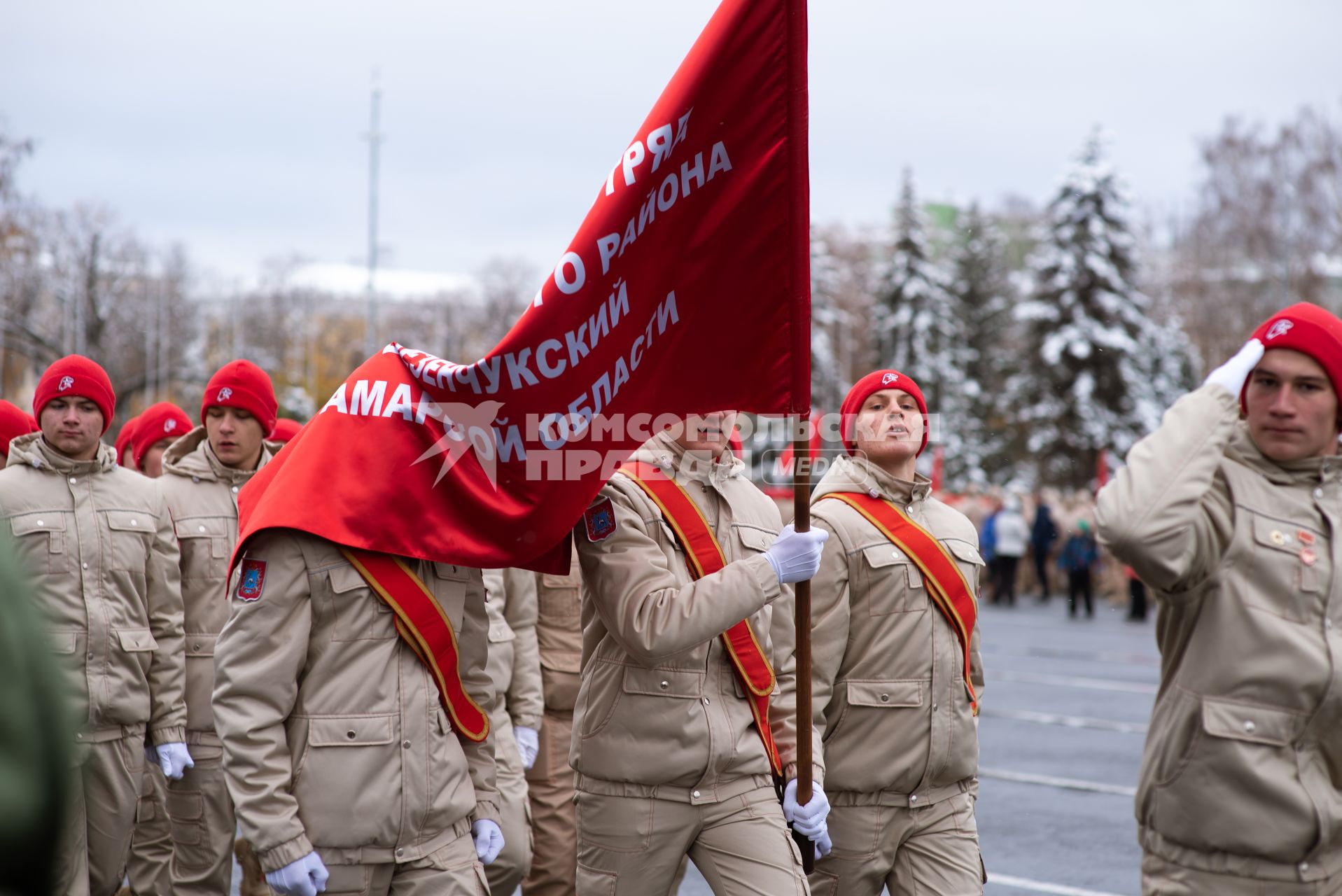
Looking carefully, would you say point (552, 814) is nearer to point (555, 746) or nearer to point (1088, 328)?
point (555, 746)

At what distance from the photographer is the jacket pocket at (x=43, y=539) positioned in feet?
18.7

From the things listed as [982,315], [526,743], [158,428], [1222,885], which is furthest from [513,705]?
[982,315]

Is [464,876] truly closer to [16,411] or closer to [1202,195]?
[16,411]

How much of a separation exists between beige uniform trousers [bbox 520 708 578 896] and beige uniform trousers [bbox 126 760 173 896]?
180 centimetres

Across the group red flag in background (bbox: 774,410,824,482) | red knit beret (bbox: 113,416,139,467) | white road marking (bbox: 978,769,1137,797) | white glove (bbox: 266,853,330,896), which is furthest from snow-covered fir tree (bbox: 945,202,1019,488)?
white glove (bbox: 266,853,330,896)

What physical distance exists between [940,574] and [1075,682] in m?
11.1

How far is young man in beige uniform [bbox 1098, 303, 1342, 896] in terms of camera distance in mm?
3477

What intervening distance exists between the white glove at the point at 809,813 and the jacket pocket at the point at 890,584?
0.79 m

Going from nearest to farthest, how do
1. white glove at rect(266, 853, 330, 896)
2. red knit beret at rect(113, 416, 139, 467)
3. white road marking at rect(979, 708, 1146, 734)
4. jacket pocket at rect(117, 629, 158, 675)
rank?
white glove at rect(266, 853, 330, 896)
jacket pocket at rect(117, 629, 158, 675)
red knit beret at rect(113, 416, 139, 467)
white road marking at rect(979, 708, 1146, 734)

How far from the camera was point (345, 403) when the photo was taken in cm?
428

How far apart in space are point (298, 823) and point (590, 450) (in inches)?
56.2

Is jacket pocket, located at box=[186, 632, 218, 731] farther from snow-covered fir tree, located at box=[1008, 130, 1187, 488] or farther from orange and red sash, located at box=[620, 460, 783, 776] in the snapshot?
snow-covered fir tree, located at box=[1008, 130, 1187, 488]

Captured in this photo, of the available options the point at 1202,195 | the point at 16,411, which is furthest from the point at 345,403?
the point at 1202,195

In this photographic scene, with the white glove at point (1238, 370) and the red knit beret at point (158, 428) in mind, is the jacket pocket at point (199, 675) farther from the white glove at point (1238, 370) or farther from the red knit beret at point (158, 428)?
the white glove at point (1238, 370)
